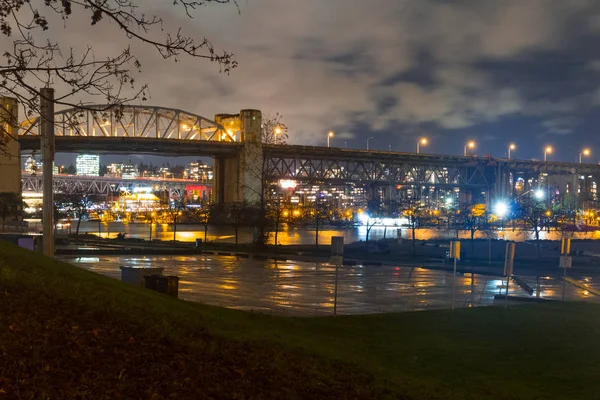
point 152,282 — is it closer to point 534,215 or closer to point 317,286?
point 317,286

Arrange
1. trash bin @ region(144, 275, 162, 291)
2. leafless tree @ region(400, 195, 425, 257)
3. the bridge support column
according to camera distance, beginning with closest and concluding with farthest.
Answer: trash bin @ region(144, 275, 162, 291) < leafless tree @ region(400, 195, 425, 257) < the bridge support column

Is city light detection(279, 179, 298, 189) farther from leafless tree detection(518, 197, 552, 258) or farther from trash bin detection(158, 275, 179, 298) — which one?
trash bin detection(158, 275, 179, 298)

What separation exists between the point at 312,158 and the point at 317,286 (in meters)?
119

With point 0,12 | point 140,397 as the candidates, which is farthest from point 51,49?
point 140,397

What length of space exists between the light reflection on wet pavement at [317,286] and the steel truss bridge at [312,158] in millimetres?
67879

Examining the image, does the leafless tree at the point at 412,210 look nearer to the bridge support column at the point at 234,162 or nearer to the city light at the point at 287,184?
the city light at the point at 287,184

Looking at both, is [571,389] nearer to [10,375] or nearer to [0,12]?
[10,375]

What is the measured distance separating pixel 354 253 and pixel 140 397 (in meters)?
49.3

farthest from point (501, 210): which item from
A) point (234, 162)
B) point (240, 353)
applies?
point (240, 353)

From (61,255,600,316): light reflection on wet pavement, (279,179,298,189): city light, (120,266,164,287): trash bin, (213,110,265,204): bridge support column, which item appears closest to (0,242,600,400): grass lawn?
(120,266,164,287): trash bin

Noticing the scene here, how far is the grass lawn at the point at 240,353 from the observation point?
7.94 metres

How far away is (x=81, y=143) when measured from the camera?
119625mm

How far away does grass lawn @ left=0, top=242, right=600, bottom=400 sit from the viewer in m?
7.94

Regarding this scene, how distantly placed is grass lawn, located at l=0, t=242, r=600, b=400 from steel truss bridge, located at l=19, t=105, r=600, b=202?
311 feet
